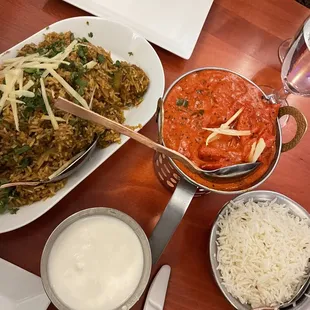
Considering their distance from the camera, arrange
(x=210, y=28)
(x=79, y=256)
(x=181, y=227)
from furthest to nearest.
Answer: (x=210, y=28), (x=181, y=227), (x=79, y=256)

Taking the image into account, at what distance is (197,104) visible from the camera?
143 centimetres

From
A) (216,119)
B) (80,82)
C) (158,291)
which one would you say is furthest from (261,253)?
(80,82)

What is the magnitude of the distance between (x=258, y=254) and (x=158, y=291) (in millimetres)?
342

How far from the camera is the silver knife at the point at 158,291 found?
1428 mm

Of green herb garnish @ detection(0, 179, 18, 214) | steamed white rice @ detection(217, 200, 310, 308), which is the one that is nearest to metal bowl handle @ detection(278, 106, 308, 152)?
steamed white rice @ detection(217, 200, 310, 308)

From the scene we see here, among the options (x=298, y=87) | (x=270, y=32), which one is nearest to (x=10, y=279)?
(x=298, y=87)

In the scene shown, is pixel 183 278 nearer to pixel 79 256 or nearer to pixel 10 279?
pixel 79 256

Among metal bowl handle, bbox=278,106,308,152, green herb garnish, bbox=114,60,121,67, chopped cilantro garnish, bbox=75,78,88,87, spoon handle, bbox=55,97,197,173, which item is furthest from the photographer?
green herb garnish, bbox=114,60,121,67

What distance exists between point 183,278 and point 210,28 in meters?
0.99

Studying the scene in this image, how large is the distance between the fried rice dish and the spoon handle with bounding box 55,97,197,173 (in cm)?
24

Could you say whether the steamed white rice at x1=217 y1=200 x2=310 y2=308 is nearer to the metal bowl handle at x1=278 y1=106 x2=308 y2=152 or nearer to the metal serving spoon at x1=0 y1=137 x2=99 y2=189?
the metal bowl handle at x1=278 y1=106 x2=308 y2=152

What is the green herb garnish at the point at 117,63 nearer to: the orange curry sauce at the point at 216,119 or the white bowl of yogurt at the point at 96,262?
the orange curry sauce at the point at 216,119

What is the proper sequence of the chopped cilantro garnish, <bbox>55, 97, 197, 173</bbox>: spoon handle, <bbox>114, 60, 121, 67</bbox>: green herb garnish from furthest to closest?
<bbox>114, 60, 121, 67</bbox>: green herb garnish < the chopped cilantro garnish < <bbox>55, 97, 197, 173</bbox>: spoon handle

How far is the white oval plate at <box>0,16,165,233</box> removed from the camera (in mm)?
1483
